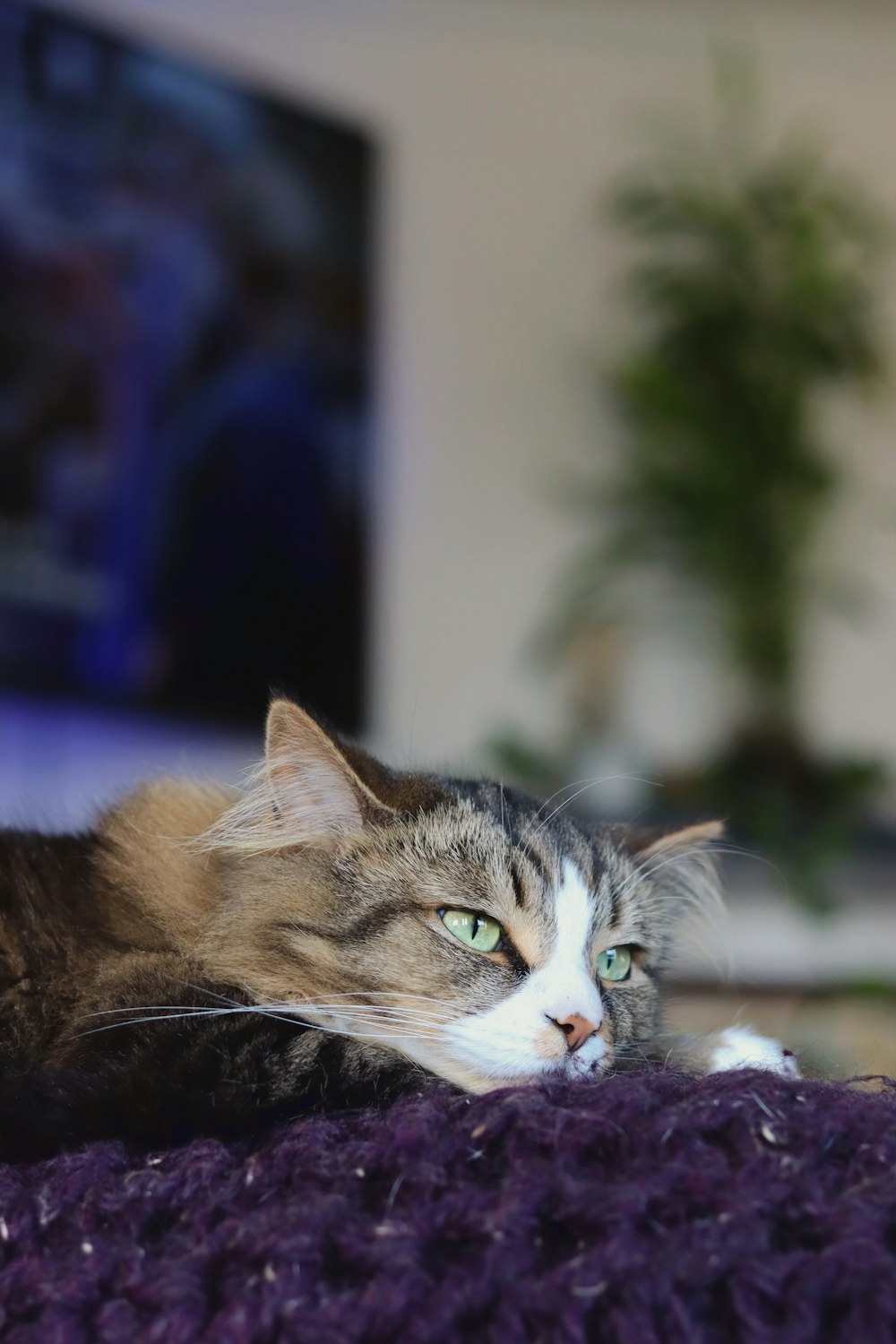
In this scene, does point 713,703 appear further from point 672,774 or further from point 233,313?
point 233,313

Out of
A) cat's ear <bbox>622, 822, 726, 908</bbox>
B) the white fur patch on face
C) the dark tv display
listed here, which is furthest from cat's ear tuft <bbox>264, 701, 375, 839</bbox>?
the dark tv display

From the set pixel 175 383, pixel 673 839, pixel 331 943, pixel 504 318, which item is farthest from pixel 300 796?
pixel 504 318

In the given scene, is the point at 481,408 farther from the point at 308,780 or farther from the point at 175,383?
the point at 308,780

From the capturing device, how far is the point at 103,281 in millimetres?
2383

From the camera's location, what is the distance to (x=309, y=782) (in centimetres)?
91

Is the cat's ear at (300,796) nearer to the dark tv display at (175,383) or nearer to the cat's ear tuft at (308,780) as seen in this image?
the cat's ear tuft at (308,780)

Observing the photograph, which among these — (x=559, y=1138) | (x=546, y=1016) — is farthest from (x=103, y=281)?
(x=559, y=1138)

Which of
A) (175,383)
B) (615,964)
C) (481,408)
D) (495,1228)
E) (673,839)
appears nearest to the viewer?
(495,1228)

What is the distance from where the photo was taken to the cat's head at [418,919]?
0.82 metres

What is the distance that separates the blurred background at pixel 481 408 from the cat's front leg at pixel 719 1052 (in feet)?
4.52

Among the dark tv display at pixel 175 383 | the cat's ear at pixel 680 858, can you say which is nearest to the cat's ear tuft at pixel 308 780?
the cat's ear at pixel 680 858

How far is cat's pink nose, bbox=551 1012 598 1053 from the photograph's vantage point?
0.82 m

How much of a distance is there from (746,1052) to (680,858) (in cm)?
26

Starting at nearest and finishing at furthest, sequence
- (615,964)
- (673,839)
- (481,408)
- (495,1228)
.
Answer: (495,1228) → (615,964) → (673,839) → (481,408)
